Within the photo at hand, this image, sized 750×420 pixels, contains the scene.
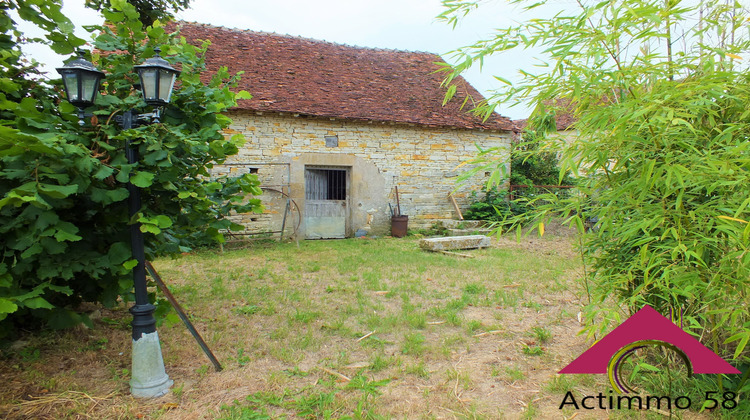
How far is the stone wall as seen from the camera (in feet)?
31.7

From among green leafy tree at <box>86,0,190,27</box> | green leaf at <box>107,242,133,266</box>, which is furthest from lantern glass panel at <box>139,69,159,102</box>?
green leafy tree at <box>86,0,190,27</box>

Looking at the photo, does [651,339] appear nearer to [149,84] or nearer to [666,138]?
[666,138]

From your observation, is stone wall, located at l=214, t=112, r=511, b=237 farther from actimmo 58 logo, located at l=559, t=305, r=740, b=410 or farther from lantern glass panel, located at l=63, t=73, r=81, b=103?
actimmo 58 logo, located at l=559, t=305, r=740, b=410

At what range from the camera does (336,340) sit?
3.97 metres

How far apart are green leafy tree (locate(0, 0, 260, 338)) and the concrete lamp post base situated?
445mm

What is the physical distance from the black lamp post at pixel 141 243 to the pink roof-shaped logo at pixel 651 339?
2694 millimetres

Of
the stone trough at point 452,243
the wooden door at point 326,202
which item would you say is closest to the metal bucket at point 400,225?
the wooden door at point 326,202

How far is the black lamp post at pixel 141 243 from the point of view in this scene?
273 cm

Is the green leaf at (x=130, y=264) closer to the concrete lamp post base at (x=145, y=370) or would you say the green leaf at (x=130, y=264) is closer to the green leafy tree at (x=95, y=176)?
the green leafy tree at (x=95, y=176)

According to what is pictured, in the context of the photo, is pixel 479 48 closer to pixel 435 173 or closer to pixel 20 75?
pixel 20 75

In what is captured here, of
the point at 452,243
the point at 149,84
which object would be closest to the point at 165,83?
the point at 149,84

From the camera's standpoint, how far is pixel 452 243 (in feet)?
29.0

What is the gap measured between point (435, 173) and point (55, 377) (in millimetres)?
9615

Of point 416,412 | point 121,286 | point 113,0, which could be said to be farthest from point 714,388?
point 113,0
